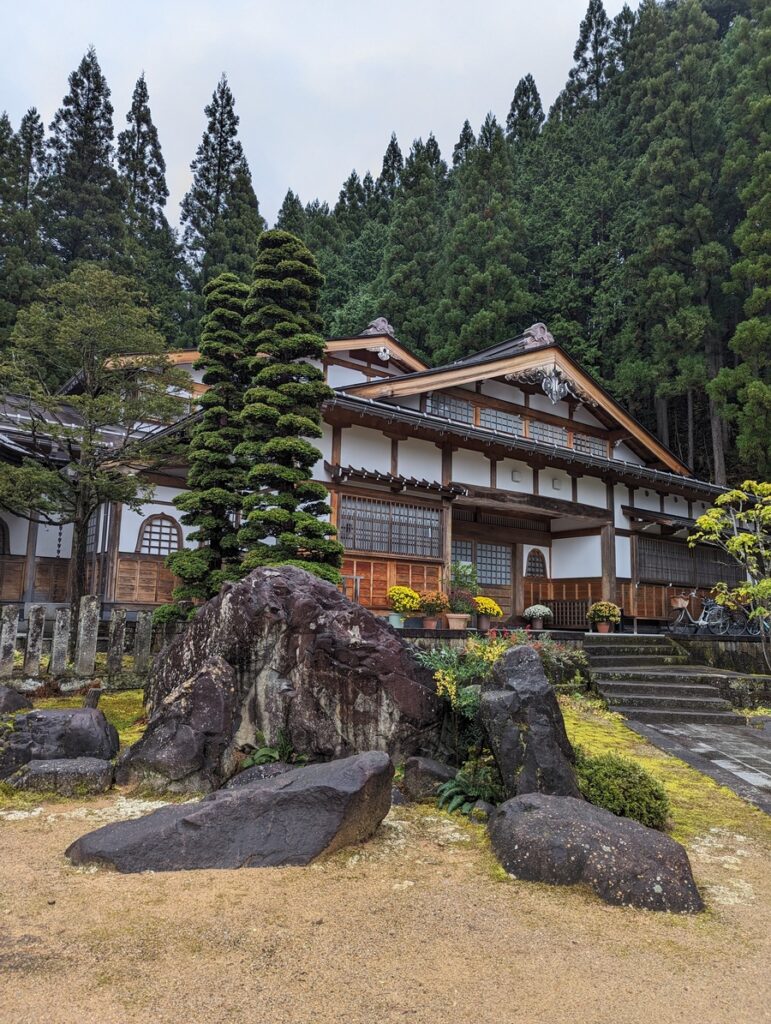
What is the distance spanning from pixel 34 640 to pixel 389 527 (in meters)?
8.03

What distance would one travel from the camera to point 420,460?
1612cm

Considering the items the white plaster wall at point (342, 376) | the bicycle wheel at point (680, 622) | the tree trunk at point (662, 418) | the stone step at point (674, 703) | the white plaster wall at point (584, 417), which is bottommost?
the stone step at point (674, 703)

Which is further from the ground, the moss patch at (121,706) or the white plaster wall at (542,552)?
the white plaster wall at (542,552)

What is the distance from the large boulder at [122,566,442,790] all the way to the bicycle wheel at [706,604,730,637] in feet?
38.9

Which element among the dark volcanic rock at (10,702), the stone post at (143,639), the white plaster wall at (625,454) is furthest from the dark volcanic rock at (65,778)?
the white plaster wall at (625,454)

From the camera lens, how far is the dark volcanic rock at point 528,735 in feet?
17.4

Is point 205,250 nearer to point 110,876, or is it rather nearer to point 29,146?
point 29,146

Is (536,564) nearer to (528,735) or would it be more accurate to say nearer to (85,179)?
(528,735)

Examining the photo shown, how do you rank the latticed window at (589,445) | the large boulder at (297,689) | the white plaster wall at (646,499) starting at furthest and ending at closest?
the white plaster wall at (646,499)
the latticed window at (589,445)
the large boulder at (297,689)

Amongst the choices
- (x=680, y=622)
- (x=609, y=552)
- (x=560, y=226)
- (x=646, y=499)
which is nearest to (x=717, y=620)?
(x=680, y=622)

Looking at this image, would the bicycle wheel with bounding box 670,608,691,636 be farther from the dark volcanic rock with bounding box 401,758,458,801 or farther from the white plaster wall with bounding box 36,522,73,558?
the white plaster wall with bounding box 36,522,73,558

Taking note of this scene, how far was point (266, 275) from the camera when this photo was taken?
12.7 m

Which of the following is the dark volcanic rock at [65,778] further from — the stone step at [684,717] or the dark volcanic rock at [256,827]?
the stone step at [684,717]

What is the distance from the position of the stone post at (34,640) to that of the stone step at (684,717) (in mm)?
8904
